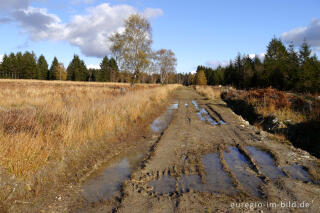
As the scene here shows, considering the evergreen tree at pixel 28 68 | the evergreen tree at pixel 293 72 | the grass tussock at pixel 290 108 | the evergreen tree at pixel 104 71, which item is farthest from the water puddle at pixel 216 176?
the evergreen tree at pixel 104 71

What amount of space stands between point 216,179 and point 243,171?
2.45 ft

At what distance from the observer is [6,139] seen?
3.52 metres

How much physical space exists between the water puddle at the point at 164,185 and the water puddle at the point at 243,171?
1231 millimetres

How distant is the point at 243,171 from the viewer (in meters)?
4.03

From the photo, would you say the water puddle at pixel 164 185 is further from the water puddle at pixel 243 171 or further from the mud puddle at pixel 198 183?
the water puddle at pixel 243 171

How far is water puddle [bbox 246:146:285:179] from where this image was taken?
12.7 ft

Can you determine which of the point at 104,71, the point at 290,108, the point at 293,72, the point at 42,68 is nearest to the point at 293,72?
the point at 293,72

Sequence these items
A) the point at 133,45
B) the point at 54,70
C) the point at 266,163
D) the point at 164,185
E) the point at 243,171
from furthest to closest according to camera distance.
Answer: the point at 54,70, the point at 133,45, the point at 266,163, the point at 243,171, the point at 164,185

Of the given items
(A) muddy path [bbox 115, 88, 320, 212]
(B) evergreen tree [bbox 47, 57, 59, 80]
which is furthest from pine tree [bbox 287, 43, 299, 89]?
(B) evergreen tree [bbox 47, 57, 59, 80]

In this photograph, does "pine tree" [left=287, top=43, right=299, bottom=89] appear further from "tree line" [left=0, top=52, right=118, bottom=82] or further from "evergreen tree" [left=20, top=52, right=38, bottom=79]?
"evergreen tree" [left=20, top=52, right=38, bottom=79]

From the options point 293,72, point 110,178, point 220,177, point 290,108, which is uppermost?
point 293,72

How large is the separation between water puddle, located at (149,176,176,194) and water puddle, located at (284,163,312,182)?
7.65 feet

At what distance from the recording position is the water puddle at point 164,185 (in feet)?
10.6

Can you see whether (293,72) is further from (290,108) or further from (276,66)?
(290,108)
